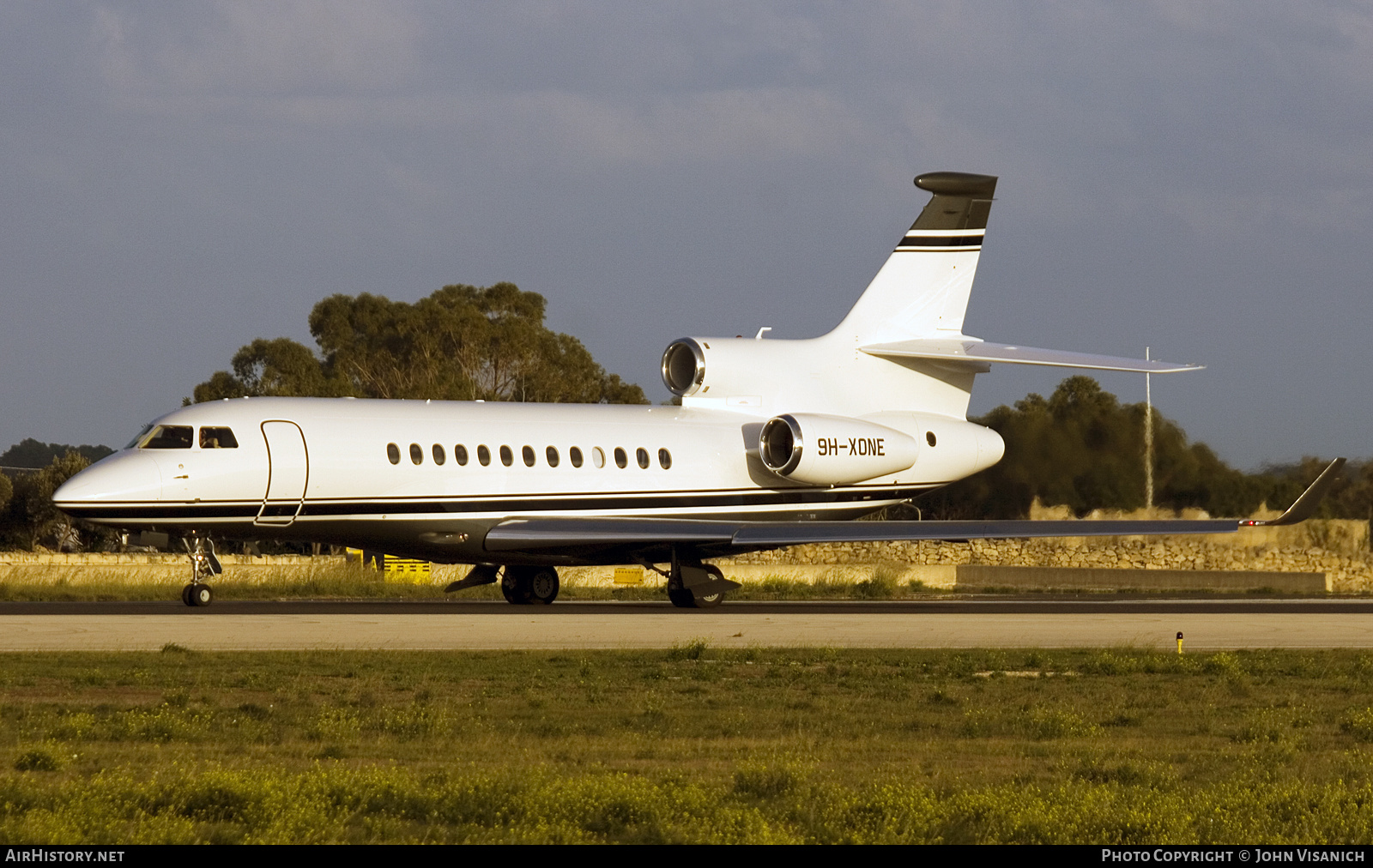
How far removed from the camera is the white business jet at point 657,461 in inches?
987

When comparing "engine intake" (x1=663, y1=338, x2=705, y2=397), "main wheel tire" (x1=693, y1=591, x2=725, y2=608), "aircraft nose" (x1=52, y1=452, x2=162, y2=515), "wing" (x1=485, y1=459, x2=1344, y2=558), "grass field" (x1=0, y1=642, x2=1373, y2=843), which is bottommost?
"main wheel tire" (x1=693, y1=591, x2=725, y2=608)

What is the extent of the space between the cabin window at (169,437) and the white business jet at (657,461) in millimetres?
30

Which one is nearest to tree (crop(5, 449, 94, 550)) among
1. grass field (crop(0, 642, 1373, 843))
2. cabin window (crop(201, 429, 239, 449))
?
cabin window (crop(201, 429, 239, 449))

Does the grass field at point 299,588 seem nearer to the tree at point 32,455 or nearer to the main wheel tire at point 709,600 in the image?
the main wheel tire at point 709,600

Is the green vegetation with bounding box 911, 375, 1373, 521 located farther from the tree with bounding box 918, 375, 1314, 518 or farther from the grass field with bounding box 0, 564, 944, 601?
the grass field with bounding box 0, 564, 944, 601

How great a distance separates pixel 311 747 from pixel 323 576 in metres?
23.3

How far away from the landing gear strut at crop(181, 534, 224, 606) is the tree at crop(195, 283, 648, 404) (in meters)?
38.5

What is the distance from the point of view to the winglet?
25219 mm

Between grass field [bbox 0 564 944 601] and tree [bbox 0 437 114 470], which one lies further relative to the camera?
tree [bbox 0 437 114 470]

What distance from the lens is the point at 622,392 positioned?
7694 cm

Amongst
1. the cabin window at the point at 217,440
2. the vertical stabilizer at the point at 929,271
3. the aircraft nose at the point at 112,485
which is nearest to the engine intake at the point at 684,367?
the vertical stabilizer at the point at 929,271

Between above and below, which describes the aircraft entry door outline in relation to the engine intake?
below
